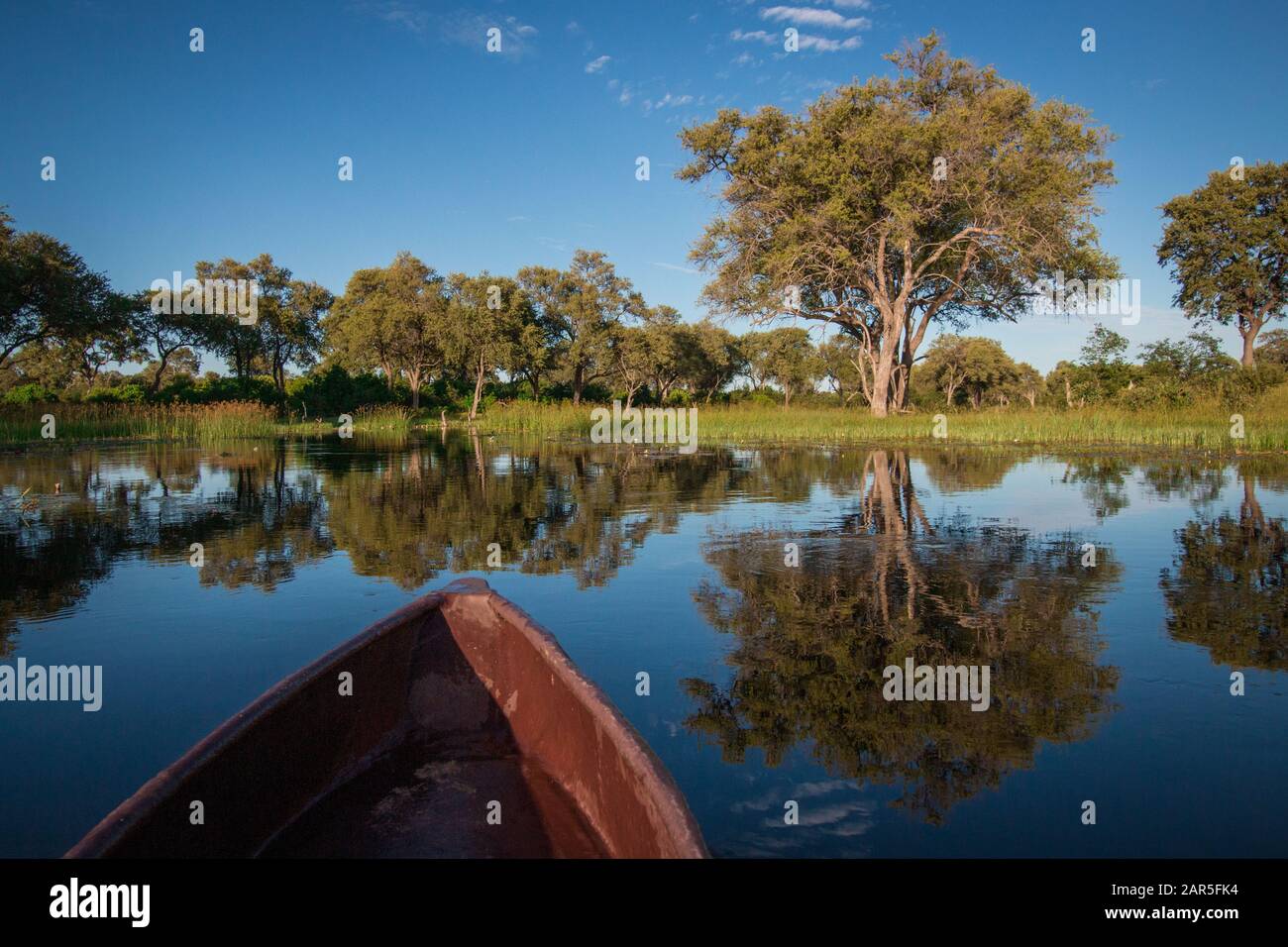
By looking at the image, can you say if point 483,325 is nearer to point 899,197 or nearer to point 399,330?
point 399,330

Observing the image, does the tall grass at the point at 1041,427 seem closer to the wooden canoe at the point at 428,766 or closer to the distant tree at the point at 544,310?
the distant tree at the point at 544,310

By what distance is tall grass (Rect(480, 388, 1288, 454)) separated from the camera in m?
24.4

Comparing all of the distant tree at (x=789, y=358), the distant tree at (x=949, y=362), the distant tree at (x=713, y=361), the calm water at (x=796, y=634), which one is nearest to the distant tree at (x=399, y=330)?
the distant tree at (x=713, y=361)

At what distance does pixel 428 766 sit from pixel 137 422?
38.7 metres

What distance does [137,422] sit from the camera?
36.2 metres

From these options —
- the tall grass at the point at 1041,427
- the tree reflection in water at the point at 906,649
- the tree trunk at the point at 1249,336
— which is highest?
the tree trunk at the point at 1249,336

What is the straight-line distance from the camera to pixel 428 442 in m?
36.0

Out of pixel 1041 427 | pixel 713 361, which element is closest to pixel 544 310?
pixel 713 361

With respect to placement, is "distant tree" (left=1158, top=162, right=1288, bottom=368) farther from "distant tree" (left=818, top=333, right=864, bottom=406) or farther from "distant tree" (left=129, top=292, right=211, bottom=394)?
"distant tree" (left=129, top=292, right=211, bottom=394)

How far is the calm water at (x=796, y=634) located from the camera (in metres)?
3.88

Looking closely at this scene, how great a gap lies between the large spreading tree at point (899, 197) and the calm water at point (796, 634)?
19637 millimetres

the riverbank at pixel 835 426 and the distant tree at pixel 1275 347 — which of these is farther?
the distant tree at pixel 1275 347

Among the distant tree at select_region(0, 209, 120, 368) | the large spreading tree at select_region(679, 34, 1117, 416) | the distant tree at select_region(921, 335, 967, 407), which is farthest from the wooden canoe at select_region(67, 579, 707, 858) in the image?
the distant tree at select_region(921, 335, 967, 407)

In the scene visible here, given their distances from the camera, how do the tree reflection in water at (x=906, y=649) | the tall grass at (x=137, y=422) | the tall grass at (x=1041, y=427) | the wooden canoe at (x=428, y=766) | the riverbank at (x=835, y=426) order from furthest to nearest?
the tall grass at (x=137, y=422) → the riverbank at (x=835, y=426) → the tall grass at (x=1041, y=427) → the tree reflection in water at (x=906, y=649) → the wooden canoe at (x=428, y=766)
